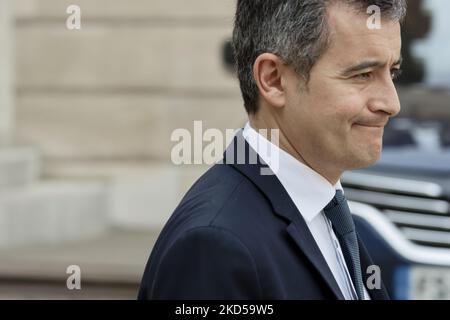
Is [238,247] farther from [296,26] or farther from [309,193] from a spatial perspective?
[296,26]

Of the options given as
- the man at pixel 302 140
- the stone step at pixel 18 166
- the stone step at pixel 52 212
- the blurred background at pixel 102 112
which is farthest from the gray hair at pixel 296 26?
the stone step at pixel 18 166

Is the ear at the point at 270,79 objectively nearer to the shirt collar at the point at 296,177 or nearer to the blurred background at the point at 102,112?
the shirt collar at the point at 296,177

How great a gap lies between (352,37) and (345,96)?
109mm

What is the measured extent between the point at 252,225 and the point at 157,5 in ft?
26.2

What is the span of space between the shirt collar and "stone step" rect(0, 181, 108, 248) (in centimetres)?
667

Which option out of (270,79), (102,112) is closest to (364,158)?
(270,79)

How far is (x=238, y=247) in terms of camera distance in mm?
1690

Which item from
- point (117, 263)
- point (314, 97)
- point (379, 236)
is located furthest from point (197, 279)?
point (117, 263)

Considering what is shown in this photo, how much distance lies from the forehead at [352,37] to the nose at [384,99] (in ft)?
0.19

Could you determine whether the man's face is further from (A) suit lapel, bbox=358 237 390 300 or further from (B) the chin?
(A) suit lapel, bbox=358 237 390 300

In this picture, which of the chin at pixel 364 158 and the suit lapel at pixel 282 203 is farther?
the chin at pixel 364 158

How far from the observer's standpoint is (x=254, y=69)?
1966mm

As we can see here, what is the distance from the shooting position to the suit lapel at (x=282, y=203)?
5.92 ft

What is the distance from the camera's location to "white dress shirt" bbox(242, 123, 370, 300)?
1.93 m
